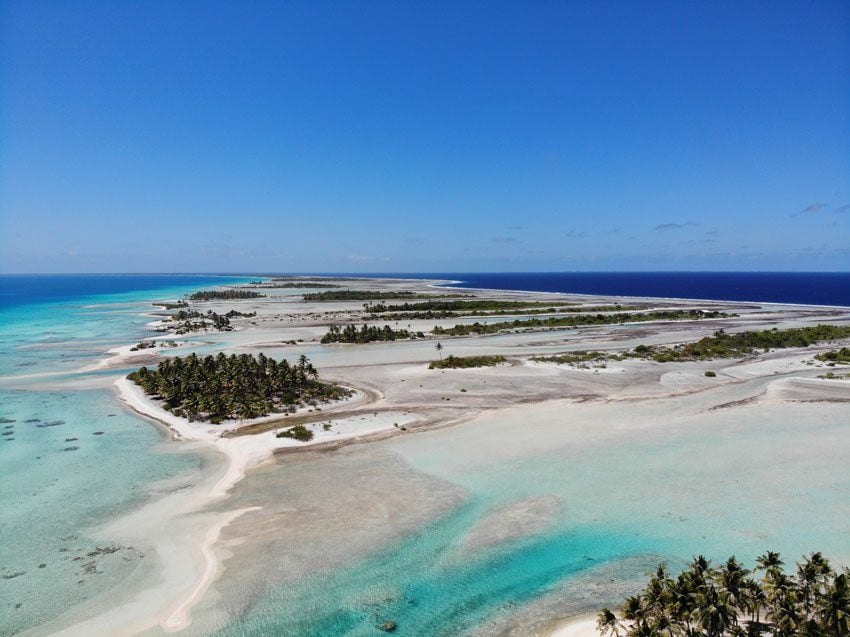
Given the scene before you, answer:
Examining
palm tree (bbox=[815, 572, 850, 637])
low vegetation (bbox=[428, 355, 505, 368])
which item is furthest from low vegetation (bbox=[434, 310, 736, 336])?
palm tree (bbox=[815, 572, 850, 637])

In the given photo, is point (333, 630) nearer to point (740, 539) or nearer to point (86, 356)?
point (740, 539)

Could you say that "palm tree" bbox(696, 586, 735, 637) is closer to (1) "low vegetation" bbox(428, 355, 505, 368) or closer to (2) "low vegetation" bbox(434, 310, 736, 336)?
(1) "low vegetation" bbox(428, 355, 505, 368)

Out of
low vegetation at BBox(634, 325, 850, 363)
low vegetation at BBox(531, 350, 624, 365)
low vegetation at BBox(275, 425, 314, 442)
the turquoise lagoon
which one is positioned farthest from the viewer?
low vegetation at BBox(634, 325, 850, 363)

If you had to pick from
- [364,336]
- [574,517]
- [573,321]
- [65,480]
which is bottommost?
[65,480]

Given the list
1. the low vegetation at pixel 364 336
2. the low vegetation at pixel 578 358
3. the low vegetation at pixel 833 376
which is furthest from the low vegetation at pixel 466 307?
the low vegetation at pixel 833 376

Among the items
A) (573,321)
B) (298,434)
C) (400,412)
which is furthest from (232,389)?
(573,321)

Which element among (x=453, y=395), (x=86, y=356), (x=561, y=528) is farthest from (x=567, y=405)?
(x=86, y=356)

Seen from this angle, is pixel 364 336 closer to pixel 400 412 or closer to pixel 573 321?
pixel 400 412
